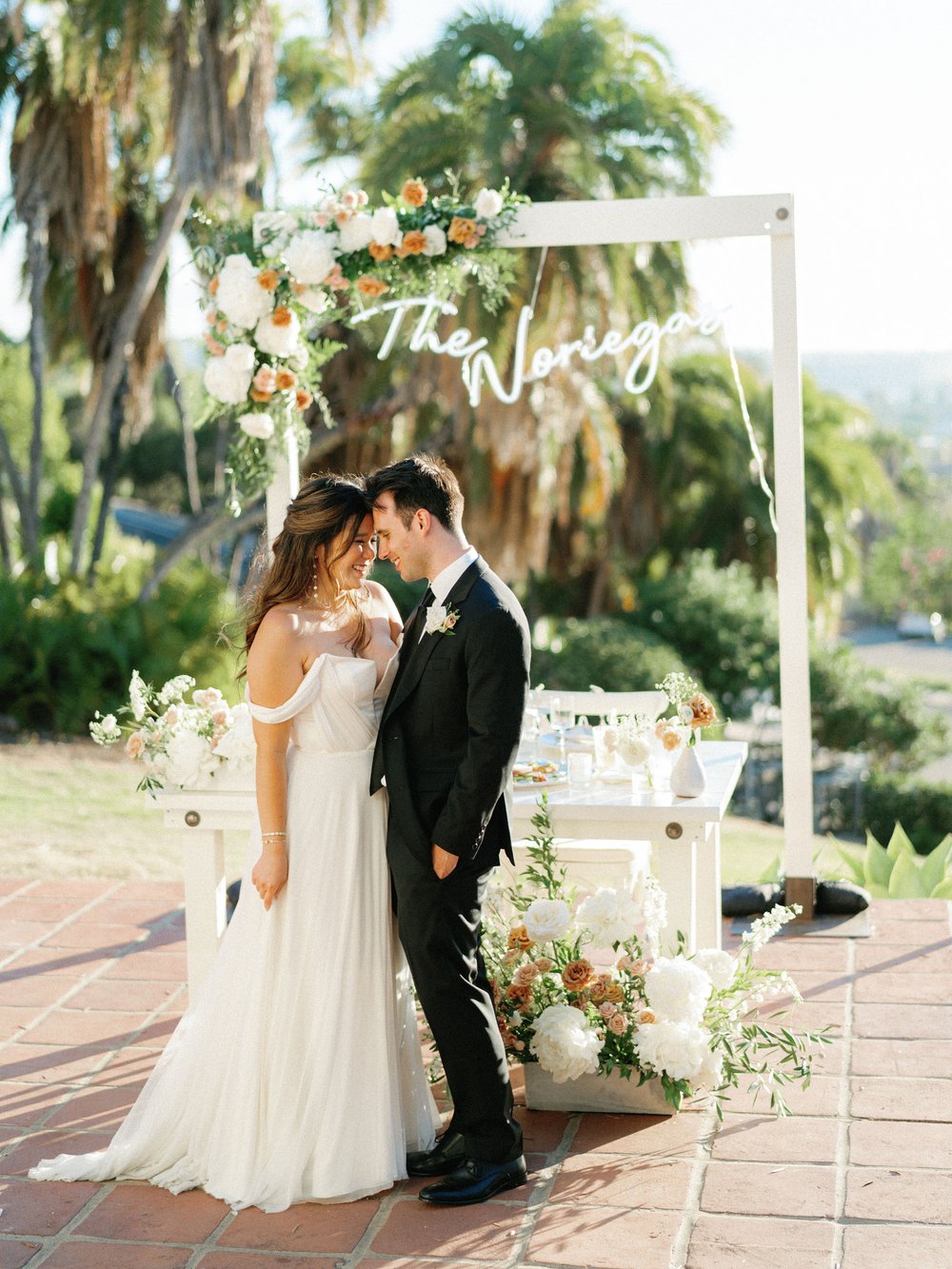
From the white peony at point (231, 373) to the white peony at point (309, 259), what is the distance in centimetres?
32

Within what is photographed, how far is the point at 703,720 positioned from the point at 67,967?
2.67m

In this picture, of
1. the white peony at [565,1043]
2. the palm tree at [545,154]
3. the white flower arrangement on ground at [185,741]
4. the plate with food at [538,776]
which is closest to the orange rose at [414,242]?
the white flower arrangement on ground at [185,741]

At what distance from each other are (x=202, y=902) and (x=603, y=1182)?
1650mm

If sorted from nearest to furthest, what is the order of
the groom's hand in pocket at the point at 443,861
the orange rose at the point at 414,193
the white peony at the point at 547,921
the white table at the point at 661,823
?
the groom's hand in pocket at the point at 443,861
the white peony at the point at 547,921
the white table at the point at 661,823
the orange rose at the point at 414,193

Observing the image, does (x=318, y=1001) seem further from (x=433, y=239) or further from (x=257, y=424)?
(x=433, y=239)

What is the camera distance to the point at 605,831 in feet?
14.2

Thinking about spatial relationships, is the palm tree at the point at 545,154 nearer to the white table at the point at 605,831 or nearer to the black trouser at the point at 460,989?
the white table at the point at 605,831

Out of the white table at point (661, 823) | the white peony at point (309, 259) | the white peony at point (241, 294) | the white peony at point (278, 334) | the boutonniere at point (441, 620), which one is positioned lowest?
the white table at point (661, 823)

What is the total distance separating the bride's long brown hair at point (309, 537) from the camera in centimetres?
353

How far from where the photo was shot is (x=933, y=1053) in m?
4.39

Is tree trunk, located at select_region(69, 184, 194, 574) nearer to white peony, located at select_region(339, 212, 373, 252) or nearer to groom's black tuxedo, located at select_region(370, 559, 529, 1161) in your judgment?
white peony, located at select_region(339, 212, 373, 252)

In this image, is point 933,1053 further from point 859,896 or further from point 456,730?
point 456,730

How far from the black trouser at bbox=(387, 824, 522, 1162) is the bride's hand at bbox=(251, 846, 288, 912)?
27 centimetres

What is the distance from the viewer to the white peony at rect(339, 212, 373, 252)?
5.09 meters
